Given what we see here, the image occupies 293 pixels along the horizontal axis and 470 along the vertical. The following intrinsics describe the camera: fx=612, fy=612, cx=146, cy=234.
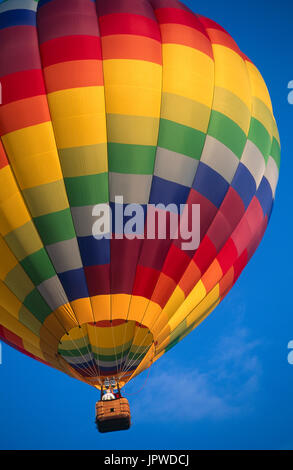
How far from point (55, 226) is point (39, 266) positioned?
Answer: 557mm

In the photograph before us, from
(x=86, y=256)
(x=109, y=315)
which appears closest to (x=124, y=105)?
(x=86, y=256)

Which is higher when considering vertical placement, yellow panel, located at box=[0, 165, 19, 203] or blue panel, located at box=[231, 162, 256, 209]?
blue panel, located at box=[231, 162, 256, 209]

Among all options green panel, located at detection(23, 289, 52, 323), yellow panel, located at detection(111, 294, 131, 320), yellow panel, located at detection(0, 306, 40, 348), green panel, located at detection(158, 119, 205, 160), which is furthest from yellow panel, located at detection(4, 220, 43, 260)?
green panel, located at detection(158, 119, 205, 160)

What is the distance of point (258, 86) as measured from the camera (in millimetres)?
9672

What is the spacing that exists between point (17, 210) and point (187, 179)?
2290mm

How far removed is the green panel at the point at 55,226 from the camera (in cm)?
784

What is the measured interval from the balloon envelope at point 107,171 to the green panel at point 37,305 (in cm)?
2

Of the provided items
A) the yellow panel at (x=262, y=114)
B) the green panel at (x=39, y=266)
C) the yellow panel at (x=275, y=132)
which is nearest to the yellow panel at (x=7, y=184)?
the green panel at (x=39, y=266)

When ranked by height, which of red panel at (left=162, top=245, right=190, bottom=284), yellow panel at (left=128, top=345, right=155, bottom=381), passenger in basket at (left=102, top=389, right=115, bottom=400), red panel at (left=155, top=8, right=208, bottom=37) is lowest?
passenger in basket at (left=102, top=389, right=115, bottom=400)

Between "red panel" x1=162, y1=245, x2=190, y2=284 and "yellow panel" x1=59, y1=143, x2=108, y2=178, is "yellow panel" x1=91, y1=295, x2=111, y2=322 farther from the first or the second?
"yellow panel" x1=59, y1=143, x2=108, y2=178

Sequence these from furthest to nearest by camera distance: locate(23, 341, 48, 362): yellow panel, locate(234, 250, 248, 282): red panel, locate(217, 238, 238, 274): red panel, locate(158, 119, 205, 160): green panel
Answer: locate(234, 250, 248, 282): red panel → locate(217, 238, 238, 274): red panel → locate(23, 341, 48, 362): yellow panel → locate(158, 119, 205, 160): green panel

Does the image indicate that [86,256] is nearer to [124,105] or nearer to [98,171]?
[98,171]

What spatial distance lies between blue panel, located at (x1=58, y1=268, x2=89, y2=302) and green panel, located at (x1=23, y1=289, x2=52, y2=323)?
361 millimetres

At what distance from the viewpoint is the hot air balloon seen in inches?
309
